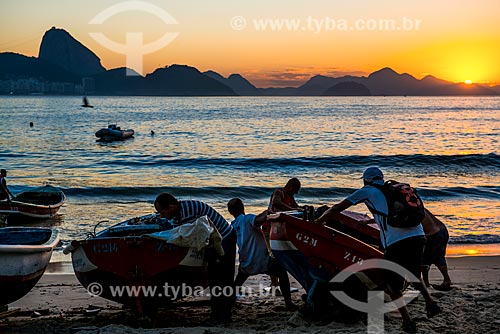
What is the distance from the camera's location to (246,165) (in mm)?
35219

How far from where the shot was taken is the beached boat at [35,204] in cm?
1755

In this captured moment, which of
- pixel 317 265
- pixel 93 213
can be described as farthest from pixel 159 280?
pixel 93 213

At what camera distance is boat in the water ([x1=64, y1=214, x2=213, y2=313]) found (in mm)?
7883

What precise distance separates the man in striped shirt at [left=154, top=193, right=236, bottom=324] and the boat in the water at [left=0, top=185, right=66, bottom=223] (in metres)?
10.9

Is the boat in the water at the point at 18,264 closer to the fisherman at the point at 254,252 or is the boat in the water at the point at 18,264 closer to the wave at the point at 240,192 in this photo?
the fisherman at the point at 254,252

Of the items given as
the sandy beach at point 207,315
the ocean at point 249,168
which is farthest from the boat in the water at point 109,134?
the sandy beach at point 207,315

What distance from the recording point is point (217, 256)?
26.2 feet

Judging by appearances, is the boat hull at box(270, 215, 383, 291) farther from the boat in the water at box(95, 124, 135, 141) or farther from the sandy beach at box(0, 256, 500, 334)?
the boat in the water at box(95, 124, 135, 141)

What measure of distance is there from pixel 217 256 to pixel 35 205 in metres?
11.6

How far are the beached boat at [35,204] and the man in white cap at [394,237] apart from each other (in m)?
12.6

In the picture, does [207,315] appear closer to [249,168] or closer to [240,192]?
[240,192]

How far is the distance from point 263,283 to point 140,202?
501 inches

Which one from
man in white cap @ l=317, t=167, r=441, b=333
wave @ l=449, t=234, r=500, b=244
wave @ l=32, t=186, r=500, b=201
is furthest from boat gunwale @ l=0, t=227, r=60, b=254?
wave @ l=32, t=186, r=500, b=201

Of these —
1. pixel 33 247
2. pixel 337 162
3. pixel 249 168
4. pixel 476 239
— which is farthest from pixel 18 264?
pixel 337 162
